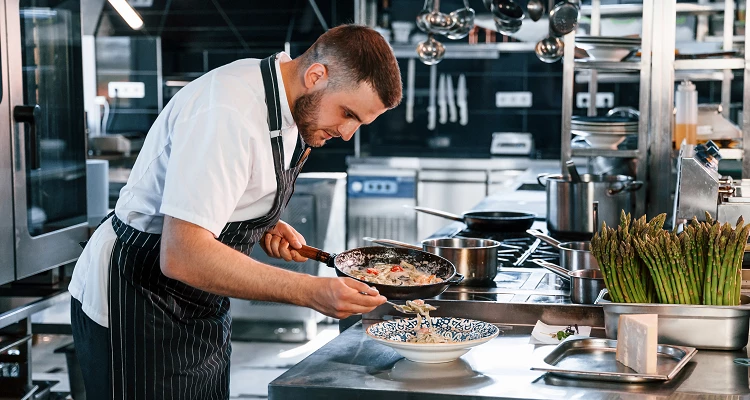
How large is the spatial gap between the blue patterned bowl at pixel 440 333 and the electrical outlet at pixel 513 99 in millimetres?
6161

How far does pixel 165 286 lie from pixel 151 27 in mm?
5901

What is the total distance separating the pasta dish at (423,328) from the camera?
218 centimetres

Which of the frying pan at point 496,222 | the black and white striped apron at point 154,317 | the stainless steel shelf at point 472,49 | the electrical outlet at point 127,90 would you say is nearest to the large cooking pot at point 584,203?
the frying pan at point 496,222

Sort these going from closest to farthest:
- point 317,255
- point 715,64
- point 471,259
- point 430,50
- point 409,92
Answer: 1. point 317,255
2. point 471,259
3. point 715,64
4. point 430,50
5. point 409,92

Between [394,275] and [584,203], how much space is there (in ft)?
5.71

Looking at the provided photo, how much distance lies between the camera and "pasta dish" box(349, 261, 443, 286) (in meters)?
2.28

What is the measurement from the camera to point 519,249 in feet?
12.1

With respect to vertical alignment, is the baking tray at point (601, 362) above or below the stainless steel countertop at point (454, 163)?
below

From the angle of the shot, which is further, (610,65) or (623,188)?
(610,65)

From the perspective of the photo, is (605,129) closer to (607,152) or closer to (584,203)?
(607,152)

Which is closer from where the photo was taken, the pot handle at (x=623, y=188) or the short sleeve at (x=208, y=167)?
the short sleeve at (x=208, y=167)

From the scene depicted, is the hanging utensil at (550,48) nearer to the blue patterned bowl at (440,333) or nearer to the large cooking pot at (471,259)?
the large cooking pot at (471,259)

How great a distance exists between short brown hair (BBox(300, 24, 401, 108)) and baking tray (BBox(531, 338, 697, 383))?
2.44 ft

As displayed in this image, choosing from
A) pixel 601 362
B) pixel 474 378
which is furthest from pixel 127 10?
pixel 601 362
